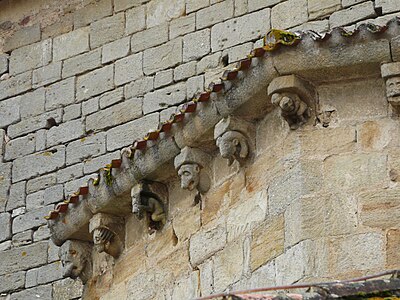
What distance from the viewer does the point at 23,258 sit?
12.8m

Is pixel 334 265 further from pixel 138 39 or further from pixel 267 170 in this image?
pixel 138 39

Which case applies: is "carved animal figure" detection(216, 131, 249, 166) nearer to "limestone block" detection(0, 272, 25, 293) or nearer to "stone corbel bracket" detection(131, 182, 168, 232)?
"stone corbel bracket" detection(131, 182, 168, 232)

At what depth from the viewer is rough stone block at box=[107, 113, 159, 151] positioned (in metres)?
12.4

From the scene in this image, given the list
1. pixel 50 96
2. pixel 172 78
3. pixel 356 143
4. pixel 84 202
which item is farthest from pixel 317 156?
pixel 50 96

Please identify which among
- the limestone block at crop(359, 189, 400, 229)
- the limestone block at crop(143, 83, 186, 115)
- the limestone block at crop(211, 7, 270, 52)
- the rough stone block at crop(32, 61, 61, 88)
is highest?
the rough stone block at crop(32, 61, 61, 88)

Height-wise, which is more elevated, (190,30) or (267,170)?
(190,30)

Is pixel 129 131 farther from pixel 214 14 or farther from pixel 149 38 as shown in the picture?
pixel 214 14

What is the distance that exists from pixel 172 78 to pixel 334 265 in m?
5.06

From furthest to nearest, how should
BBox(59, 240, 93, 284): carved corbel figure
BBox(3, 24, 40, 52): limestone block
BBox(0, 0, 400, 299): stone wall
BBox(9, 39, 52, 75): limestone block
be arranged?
BBox(3, 24, 40, 52): limestone block < BBox(9, 39, 52, 75): limestone block < BBox(59, 240, 93, 284): carved corbel figure < BBox(0, 0, 400, 299): stone wall

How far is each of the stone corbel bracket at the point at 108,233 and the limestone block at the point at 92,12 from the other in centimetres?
437

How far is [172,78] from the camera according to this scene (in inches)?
489

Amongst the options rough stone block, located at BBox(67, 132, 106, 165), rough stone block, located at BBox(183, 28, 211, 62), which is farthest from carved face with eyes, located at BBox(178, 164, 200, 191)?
rough stone block, located at BBox(67, 132, 106, 165)

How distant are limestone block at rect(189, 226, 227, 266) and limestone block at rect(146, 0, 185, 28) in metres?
4.51

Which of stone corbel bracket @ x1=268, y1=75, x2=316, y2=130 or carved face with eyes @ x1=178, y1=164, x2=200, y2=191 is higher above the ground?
stone corbel bracket @ x1=268, y1=75, x2=316, y2=130
